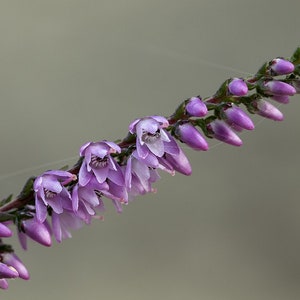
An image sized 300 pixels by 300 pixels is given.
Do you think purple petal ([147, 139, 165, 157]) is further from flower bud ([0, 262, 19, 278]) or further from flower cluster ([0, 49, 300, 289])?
flower bud ([0, 262, 19, 278])

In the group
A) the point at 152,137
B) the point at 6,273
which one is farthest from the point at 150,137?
the point at 6,273

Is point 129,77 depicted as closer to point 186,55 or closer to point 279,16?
point 186,55

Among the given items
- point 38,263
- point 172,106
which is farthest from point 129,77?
point 38,263

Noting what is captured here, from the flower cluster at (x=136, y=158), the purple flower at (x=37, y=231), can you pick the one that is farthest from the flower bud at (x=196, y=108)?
the purple flower at (x=37, y=231)

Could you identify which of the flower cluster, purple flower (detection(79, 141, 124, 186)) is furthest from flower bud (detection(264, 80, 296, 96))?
purple flower (detection(79, 141, 124, 186))

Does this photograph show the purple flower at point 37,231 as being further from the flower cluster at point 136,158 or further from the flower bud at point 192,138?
the flower bud at point 192,138

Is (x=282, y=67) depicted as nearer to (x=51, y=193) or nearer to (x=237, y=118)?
(x=237, y=118)
